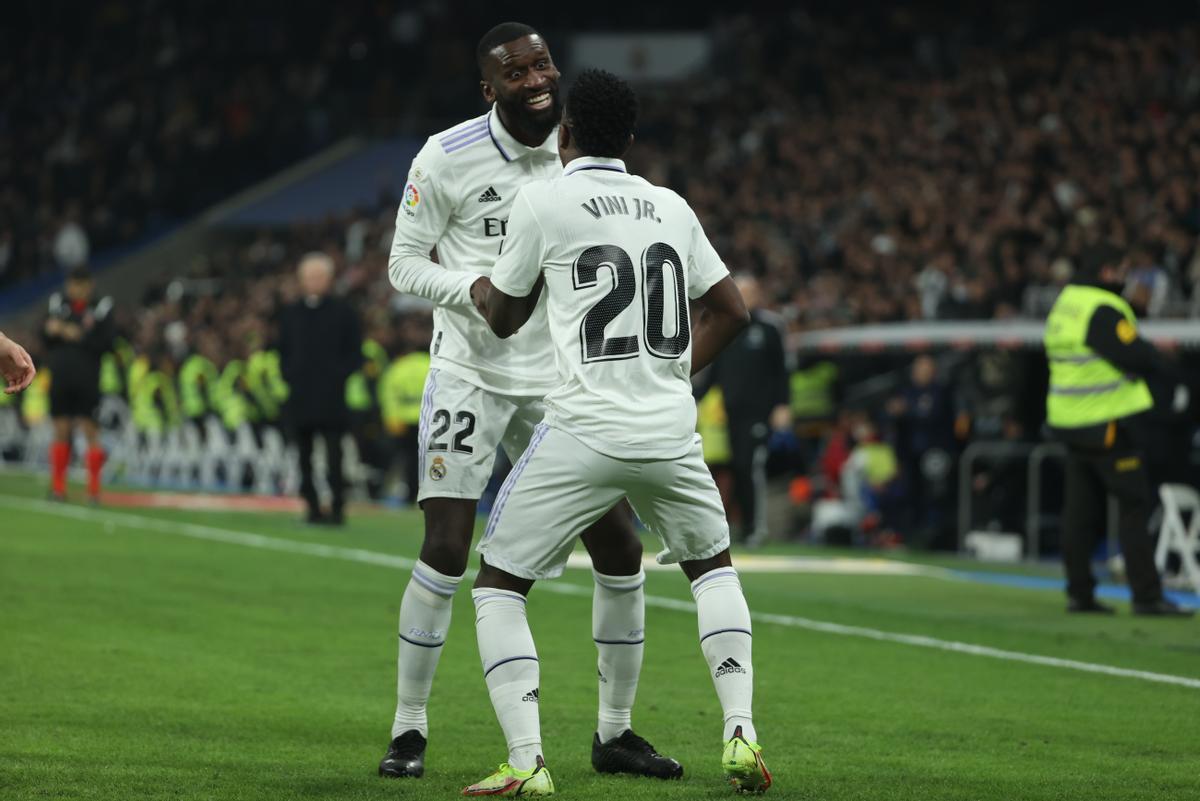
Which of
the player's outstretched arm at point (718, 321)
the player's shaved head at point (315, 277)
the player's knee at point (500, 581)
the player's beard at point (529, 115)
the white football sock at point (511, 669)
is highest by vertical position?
the player's shaved head at point (315, 277)

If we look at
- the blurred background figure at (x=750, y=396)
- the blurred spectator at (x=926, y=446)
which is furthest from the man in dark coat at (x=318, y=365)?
the blurred spectator at (x=926, y=446)

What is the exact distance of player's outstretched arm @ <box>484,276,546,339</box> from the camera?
573 cm

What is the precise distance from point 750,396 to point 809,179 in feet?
42.4

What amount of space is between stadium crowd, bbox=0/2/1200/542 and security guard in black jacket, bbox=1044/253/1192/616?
0.41 m

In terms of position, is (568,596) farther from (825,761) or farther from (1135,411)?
(825,761)

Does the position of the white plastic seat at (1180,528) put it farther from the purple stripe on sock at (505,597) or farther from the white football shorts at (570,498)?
the purple stripe on sock at (505,597)

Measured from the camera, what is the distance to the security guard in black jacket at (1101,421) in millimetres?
11172

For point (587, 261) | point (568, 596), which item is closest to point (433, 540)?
point (587, 261)

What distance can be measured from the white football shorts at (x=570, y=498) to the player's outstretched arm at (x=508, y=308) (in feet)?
1.05

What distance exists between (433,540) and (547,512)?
0.76 m

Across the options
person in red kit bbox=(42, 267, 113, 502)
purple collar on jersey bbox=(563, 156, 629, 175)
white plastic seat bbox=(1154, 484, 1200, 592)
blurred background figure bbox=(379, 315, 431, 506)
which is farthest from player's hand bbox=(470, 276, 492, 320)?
blurred background figure bbox=(379, 315, 431, 506)

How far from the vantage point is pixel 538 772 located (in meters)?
5.57

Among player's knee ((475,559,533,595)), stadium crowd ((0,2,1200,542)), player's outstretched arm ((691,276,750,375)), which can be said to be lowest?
player's knee ((475,559,533,595))

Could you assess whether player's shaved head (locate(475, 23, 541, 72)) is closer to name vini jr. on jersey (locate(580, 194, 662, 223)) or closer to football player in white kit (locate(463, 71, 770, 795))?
football player in white kit (locate(463, 71, 770, 795))
